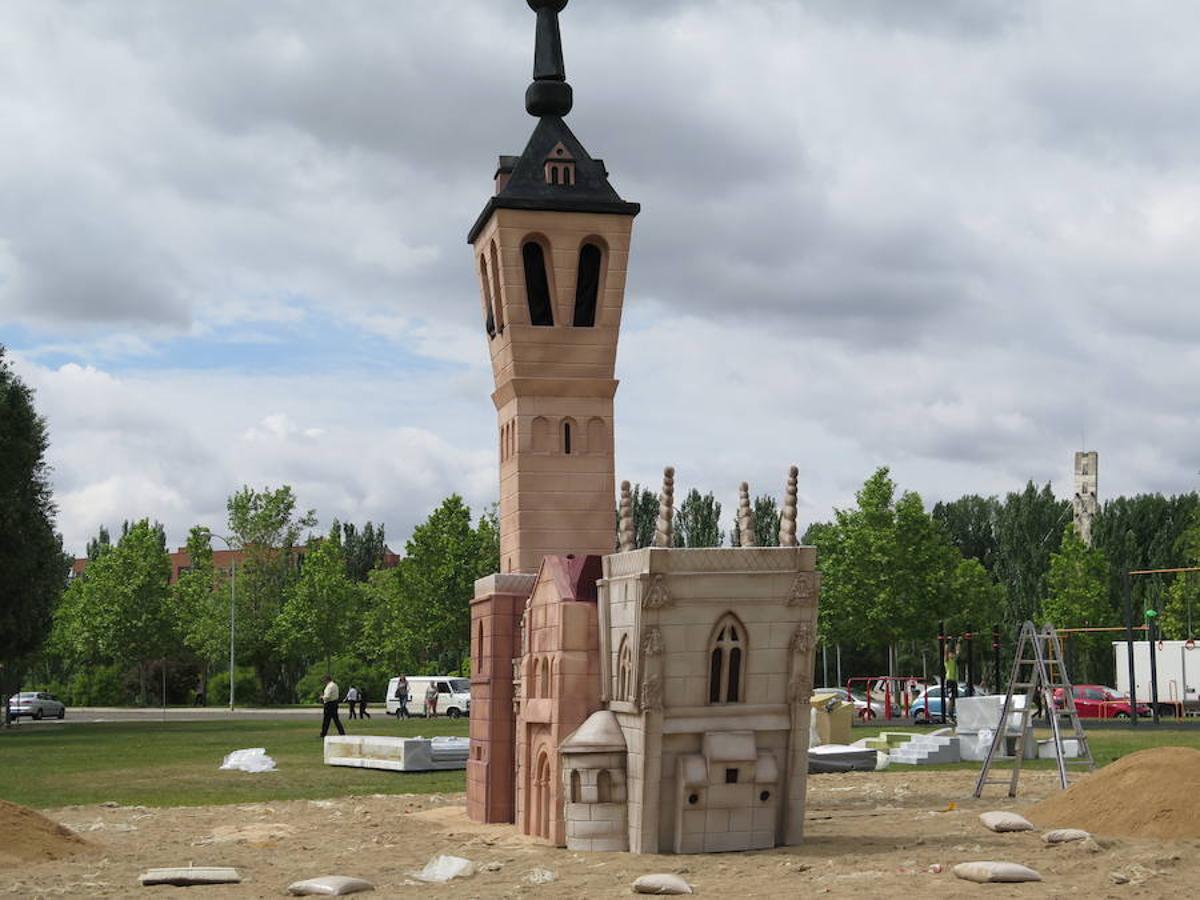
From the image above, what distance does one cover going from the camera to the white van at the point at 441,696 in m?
65.2

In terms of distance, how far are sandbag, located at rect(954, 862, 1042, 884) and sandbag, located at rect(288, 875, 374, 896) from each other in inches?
255

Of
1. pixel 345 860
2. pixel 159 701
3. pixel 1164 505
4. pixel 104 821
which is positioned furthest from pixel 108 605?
pixel 345 860

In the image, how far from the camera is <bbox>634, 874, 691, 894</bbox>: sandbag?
1614cm

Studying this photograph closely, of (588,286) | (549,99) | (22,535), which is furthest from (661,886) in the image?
(22,535)

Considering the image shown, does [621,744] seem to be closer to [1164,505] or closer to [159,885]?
[159,885]

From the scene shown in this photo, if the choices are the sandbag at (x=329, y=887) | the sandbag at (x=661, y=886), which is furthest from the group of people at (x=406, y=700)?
the sandbag at (x=661, y=886)

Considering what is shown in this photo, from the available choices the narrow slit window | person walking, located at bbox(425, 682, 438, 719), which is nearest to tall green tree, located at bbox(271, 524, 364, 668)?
person walking, located at bbox(425, 682, 438, 719)

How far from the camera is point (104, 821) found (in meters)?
24.0

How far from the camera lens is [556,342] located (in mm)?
24703

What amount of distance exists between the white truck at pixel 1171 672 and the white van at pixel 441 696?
88.1ft

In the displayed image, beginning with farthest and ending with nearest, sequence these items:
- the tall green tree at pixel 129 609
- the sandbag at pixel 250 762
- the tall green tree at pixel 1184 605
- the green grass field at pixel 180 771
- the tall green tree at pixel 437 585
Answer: the tall green tree at pixel 129 609 → the tall green tree at pixel 437 585 → the tall green tree at pixel 1184 605 → the sandbag at pixel 250 762 → the green grass field at pixel 180 771

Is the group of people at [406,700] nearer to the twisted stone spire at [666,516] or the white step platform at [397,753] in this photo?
the white step platform at [397,753]

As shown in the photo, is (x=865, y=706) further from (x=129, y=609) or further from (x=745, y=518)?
(x=129, y=609)

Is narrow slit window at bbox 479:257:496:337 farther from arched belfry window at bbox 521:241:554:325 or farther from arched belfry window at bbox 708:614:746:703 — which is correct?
arched belfry window at bbox 708:614:746:703
